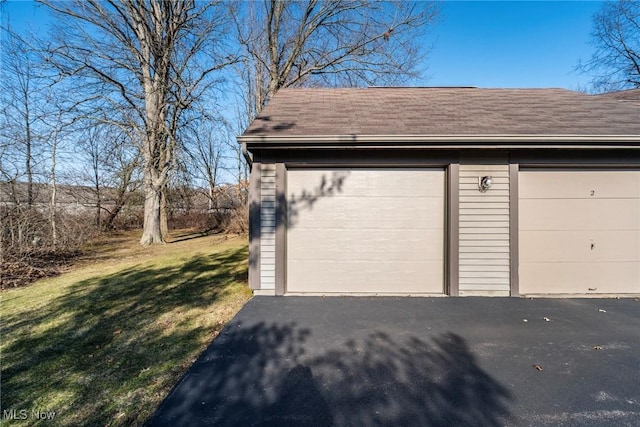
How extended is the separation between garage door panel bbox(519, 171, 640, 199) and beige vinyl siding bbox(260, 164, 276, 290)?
3.93m

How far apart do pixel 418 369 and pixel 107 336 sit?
11.0ft

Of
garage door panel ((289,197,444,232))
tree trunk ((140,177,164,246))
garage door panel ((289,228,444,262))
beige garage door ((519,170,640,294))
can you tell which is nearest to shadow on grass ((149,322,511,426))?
garage door panel ((289,228,444,262))

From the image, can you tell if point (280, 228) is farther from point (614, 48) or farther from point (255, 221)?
point (614, 48)

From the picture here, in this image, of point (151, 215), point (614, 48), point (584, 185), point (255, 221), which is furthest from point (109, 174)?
point (614, 48)

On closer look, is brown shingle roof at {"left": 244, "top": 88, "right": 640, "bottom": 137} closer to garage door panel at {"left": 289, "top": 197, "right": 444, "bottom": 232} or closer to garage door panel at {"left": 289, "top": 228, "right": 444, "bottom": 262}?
garage door panel at {"left": 289, "top": 197, "right": 444, "bottom": 232}

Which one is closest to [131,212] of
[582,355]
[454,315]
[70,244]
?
[70,244]

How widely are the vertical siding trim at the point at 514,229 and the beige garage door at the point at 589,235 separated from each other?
11 cm

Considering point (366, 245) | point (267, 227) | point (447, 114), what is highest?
point (447, 114)

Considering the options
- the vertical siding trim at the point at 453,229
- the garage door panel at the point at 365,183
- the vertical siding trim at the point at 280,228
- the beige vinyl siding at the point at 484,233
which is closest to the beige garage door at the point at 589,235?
the beige vinyl siding at the point at 484,233

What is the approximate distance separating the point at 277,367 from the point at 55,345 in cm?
247

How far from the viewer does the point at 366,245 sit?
458cm

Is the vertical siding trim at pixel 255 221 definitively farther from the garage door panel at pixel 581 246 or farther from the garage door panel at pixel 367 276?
the garage door panel at pixel 581 246

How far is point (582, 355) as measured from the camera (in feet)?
9.03

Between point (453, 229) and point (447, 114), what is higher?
point (447, 114)
